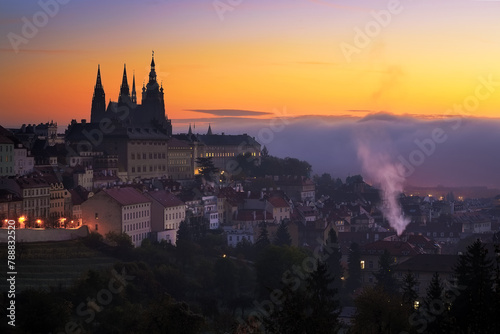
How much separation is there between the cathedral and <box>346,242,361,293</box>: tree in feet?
Answer: 116

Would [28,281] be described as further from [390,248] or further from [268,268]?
[390,248]

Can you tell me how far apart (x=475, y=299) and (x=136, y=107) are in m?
68.8

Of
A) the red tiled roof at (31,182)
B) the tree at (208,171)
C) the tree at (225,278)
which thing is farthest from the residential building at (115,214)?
the tree at (208,171)

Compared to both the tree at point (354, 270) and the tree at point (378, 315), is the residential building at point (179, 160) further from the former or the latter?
the tree at point (378, 315)

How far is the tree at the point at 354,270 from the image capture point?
51781mm

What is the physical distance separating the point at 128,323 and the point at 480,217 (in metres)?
60.2

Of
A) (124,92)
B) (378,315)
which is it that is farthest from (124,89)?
(378,315)

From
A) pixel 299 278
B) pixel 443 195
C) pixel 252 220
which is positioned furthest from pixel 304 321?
pixel 443 195

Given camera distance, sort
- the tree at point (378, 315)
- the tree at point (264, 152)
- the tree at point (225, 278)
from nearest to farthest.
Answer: the tree at point (378, 315) → the tree at point (225, 278) → the tree at point (264, 152)

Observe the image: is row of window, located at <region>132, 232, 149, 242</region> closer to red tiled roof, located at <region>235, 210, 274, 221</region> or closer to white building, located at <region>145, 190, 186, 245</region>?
white building, located at <region>145, 190, 186, 245</region>

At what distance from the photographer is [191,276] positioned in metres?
47.5

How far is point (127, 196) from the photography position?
52.5m

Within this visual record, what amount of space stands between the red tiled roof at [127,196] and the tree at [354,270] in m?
11.3

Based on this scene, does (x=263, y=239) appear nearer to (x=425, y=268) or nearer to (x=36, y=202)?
(x=425, y=268)
